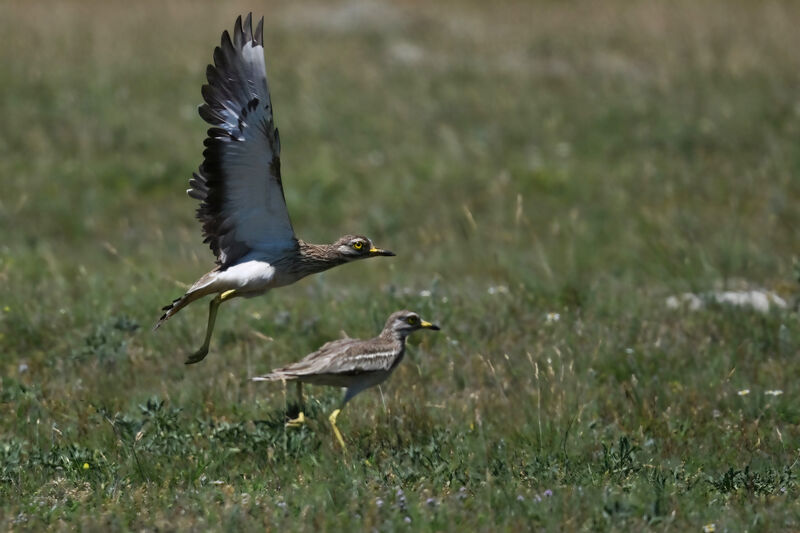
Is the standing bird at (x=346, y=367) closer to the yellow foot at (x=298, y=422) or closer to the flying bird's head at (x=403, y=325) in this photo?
the yellow foot at (x=298, y=422)

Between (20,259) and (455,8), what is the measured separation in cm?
1584

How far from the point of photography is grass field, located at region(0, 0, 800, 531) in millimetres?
6016

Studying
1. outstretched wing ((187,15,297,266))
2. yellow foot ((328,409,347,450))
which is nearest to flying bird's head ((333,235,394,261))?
outstretched wing ((187,15,297,266))

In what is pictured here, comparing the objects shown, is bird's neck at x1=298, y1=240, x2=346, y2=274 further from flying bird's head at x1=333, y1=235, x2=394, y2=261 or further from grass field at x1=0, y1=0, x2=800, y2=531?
grass field at x1=0, y1=0, x2=800, y2=531

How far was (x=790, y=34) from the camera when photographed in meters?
20.0

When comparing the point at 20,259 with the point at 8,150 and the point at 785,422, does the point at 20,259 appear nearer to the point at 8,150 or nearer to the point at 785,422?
the point at 8,150

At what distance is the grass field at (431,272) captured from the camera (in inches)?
237

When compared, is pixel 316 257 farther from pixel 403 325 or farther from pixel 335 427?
pixel 335 427

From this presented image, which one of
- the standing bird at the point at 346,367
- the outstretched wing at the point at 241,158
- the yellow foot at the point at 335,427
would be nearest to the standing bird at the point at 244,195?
the outstretched wing at the point at 241,158

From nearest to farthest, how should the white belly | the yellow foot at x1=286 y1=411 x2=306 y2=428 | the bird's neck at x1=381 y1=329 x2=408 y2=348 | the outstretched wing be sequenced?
the outstretched wing < the yellow foot at x1=286 y1=411 x2=306 y2=428 < the white belly < the bird's neck at x1=381 y1=329 x2=408 y2=348

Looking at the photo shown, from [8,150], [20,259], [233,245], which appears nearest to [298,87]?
[8,150]

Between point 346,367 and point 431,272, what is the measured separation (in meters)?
4.95

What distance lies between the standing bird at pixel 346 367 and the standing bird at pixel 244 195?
1.86 feet

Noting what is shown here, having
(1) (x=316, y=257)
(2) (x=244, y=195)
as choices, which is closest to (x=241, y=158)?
(2) (x=244, y=195)
